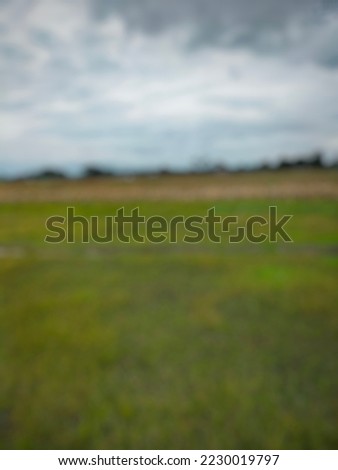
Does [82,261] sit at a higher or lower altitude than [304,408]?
higher

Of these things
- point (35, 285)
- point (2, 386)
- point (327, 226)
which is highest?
point (327, 226)

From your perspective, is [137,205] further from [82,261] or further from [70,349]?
[70,349]

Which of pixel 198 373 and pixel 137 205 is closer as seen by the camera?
pixel 198 373

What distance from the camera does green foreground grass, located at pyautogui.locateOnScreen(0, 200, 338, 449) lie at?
1.57 m

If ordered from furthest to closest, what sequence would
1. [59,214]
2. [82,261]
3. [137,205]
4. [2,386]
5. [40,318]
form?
[137,205] → [59,214] → [82,261] → [40,318] → [2,386]

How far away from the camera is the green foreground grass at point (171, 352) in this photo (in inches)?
61.7

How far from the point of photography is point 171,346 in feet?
7.45

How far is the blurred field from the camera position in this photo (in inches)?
62.1

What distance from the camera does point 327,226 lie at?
17.5 feet

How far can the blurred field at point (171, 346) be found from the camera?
5.17ft

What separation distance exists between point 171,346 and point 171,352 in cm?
7

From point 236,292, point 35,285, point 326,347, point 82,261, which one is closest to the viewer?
point 326,347

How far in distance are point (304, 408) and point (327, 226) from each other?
4152mm
